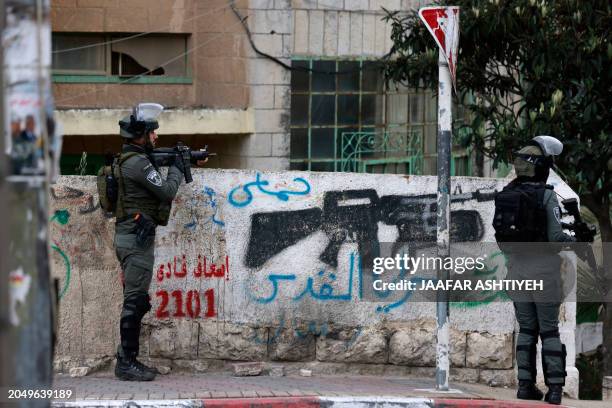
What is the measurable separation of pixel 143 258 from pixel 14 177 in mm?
3448

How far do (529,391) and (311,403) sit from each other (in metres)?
1.54

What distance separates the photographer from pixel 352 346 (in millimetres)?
8156

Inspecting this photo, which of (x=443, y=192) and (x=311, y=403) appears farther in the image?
(x=443, y=192)

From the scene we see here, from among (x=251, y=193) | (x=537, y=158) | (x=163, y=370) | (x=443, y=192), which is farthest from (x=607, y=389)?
(x=163, y=370)

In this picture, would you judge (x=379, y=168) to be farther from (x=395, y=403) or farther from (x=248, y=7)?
(x=395, y=403)

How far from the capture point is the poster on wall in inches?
159

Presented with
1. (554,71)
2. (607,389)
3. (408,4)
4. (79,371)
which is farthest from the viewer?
(408,4)

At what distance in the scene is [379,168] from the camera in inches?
544

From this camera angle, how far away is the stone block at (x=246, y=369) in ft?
26.2

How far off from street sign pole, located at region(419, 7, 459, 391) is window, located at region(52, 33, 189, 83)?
6.31 m

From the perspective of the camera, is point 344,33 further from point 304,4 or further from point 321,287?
point 321,287

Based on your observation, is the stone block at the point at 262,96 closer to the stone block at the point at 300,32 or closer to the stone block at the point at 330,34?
the stone block at the point at 300,32

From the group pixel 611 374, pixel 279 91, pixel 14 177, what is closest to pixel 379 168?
pixel 279 91

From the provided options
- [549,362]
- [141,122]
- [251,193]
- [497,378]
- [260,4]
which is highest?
[260,4]
